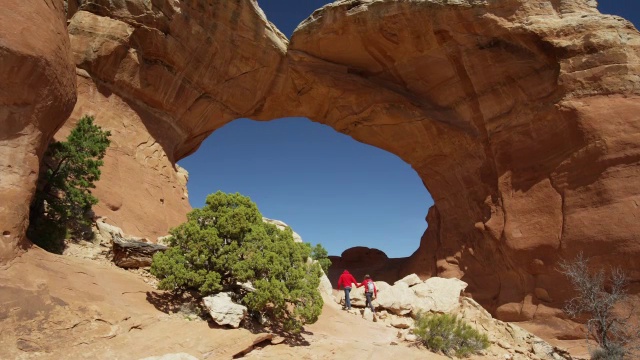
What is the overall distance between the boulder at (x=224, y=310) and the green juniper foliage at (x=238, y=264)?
292 millimetres

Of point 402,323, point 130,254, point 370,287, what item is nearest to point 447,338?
point 402,323

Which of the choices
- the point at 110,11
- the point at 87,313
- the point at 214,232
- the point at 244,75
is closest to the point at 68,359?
the point at 87,313

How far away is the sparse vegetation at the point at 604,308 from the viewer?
526 inches

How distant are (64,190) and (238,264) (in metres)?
6.24

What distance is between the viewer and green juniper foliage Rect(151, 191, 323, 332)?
10211 mm

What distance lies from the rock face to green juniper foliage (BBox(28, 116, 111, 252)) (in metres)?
2.37

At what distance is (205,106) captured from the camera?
76.5 feet

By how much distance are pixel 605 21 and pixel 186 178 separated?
23.0 meters

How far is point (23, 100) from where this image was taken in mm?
9164

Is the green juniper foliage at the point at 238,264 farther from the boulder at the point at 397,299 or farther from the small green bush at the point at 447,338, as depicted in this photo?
the boulder at the point at 397,299

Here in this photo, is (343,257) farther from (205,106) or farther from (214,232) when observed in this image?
(214,232)

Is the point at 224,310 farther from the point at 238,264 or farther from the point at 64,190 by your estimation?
the point at 64,190

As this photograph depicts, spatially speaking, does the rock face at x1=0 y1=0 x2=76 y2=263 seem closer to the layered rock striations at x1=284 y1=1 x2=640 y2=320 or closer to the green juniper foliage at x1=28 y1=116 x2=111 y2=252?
the green juniper foliage at x1=28 y1=116 x2=111 y2=252

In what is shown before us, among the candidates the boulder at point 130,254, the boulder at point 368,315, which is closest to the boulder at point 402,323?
the boulder at point 368,315
